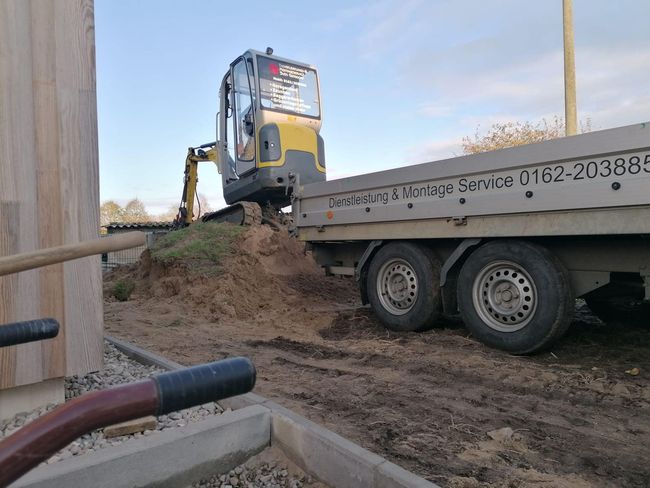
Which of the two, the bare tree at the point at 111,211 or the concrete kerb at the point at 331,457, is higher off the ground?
the bare tree at the point at 111,211

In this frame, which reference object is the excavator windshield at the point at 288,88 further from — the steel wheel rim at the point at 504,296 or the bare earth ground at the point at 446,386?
the steel wheel rim at the point at 504,296

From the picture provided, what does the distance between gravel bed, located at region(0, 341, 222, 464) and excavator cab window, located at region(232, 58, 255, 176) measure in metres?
6.32

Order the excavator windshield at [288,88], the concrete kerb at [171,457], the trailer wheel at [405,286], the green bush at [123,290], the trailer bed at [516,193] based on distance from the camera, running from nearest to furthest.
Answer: the concrete kerb at [171,457]
the trailer bed at [516,193]
the trailer wheel at [405,286]
the green bush at [123,290]
the excavator windshield at [288,88]

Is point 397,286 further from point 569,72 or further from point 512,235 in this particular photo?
point 569,72

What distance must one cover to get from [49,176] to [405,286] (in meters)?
4.15

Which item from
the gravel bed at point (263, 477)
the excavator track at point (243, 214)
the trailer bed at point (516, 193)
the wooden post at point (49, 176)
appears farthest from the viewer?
the excavator track at point (243, 214)

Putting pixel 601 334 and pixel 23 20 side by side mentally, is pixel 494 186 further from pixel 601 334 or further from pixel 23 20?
pixel 23 20

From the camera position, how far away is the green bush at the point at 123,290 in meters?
10.0

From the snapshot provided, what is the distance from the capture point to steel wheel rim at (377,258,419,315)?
601 centimetres

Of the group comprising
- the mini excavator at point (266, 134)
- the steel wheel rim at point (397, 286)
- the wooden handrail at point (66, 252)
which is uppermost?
the mini excavator at point (266, 134)

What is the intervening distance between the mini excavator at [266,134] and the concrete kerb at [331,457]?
7.69m

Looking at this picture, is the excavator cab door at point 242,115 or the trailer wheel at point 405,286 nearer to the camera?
the trailer wheel at point 405,286

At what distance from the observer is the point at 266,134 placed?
33.0ft

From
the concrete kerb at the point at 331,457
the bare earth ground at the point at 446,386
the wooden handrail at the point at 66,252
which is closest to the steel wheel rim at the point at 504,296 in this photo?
the bare earth ground at the point at 446,386
